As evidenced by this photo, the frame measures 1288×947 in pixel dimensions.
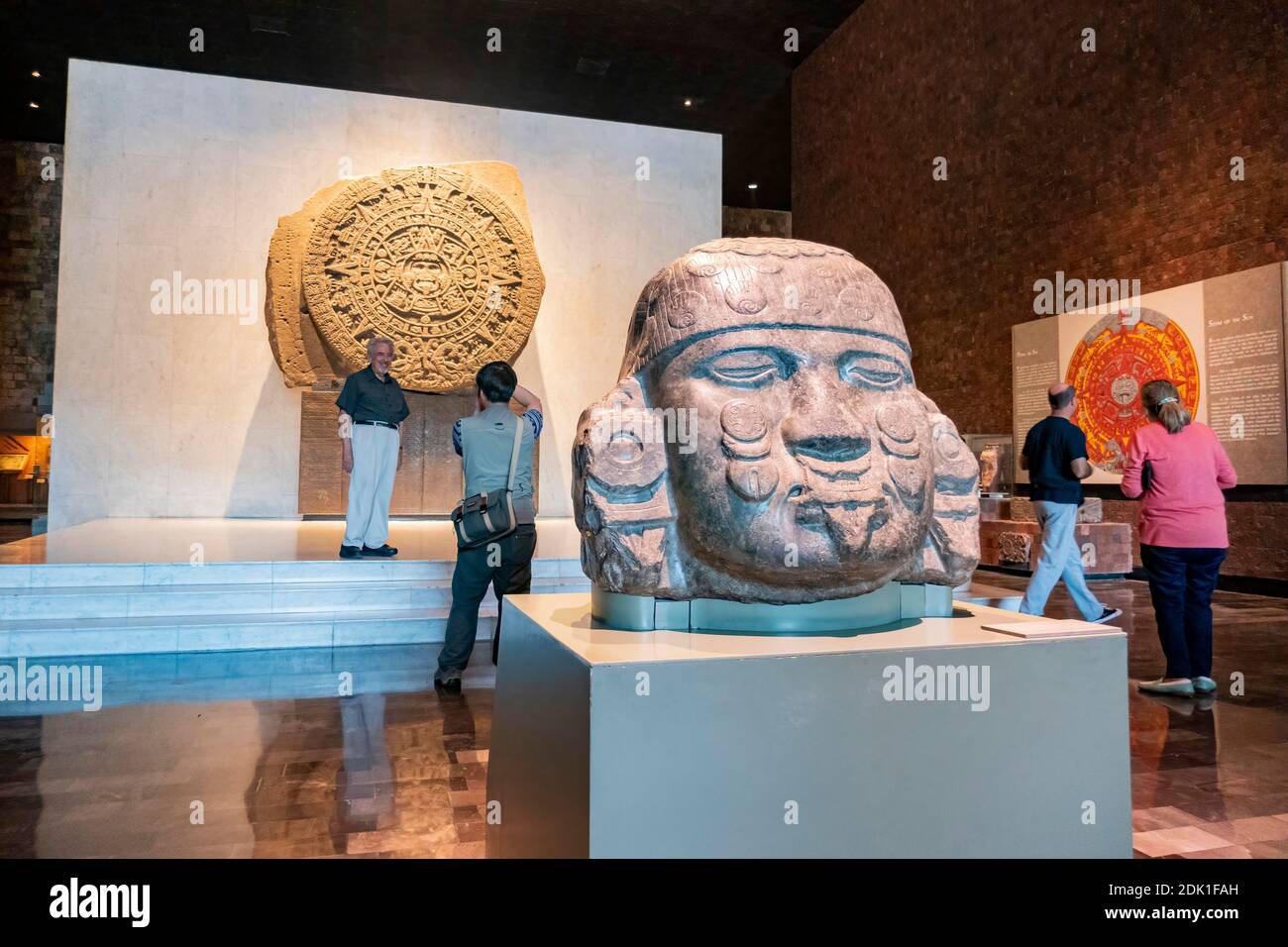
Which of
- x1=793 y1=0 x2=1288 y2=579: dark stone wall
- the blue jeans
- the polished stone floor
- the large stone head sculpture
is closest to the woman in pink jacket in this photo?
the polished stone floor

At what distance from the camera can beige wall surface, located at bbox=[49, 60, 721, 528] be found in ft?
24.3

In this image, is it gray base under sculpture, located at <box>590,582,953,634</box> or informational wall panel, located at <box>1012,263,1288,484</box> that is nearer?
gray base under sculpture, located at <box>590,582,953,634</box>

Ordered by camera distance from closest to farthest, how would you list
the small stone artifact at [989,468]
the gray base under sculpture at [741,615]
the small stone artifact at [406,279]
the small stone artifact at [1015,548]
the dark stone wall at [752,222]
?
the gray base under sculpture at [741,615] → the small stone artifact at [406,279] → the small stone artifact at [1015,548] → the small stone artifact at [989,468] → the dark stone wall at [752,222]

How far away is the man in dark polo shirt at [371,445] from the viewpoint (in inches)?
203

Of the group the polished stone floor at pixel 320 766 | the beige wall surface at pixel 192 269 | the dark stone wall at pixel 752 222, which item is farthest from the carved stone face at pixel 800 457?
the dark stone wall at pixel 752 222

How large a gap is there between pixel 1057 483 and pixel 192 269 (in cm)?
727

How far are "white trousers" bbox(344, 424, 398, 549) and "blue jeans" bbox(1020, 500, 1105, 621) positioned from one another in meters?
3.76

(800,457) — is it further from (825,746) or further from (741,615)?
(825,746)

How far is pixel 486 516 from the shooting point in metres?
3.62

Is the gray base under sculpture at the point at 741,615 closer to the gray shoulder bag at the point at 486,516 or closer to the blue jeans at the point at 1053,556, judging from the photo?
the gray shoulder bag at the point at 486,516

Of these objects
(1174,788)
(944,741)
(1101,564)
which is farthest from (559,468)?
(944,741)

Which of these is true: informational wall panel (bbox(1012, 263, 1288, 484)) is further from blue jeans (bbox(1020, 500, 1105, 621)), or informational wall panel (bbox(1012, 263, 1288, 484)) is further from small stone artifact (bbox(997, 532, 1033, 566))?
blue jeans (bbox(1020, 500, 1105, 621))

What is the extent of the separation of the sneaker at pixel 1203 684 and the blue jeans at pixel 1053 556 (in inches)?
33.7

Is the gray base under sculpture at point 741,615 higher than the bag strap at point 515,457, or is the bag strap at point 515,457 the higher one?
the bag strap at point 515,457
